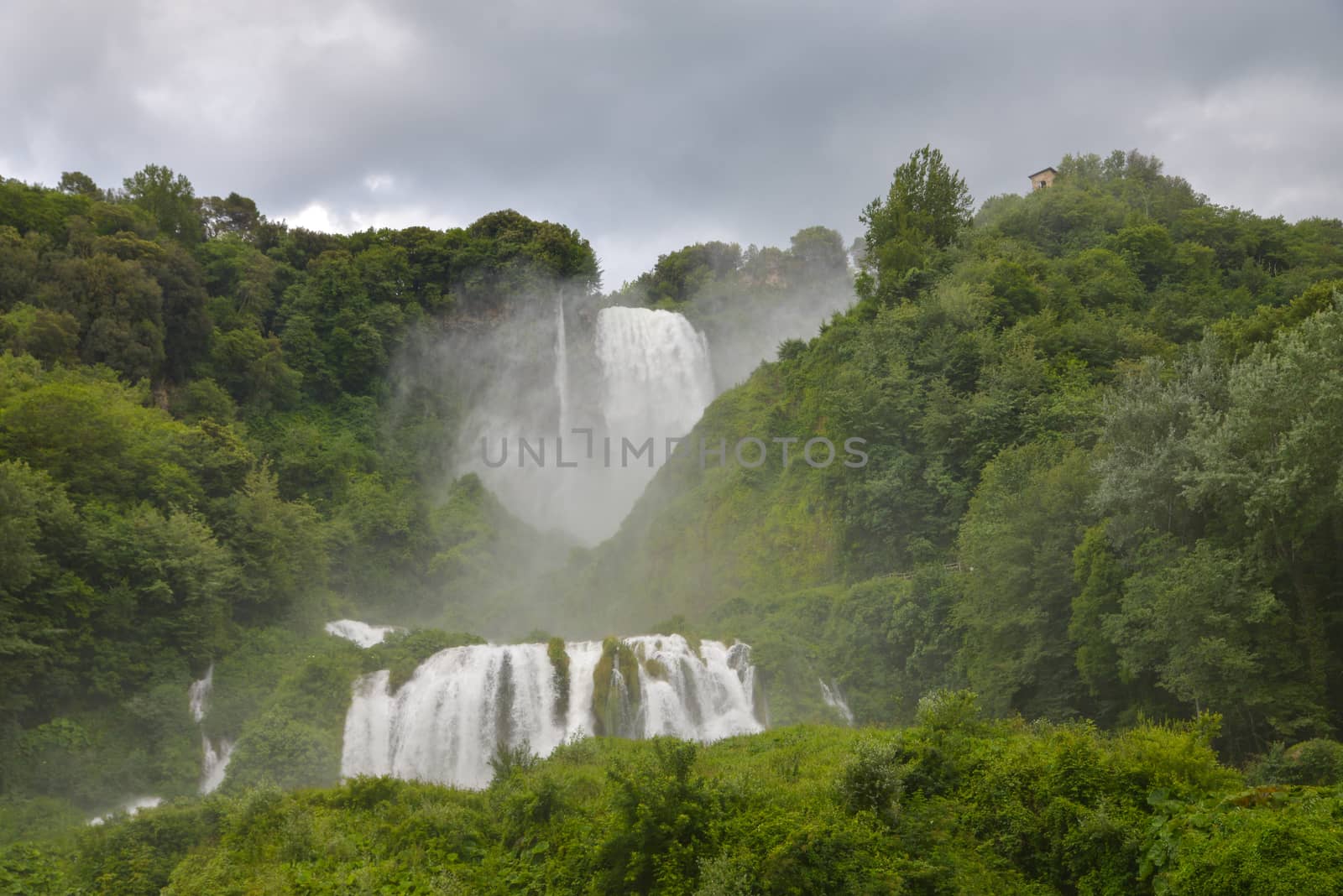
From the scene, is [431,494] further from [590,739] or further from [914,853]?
[914,853]

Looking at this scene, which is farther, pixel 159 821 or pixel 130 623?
pixel 130 623

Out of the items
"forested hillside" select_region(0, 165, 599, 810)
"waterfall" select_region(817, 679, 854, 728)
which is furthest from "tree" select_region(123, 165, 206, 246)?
"waterfall" select_region(817, 679, 854, 728)

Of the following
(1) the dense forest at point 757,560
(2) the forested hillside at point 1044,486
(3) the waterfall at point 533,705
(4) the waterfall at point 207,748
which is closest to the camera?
(1) the dense forest at point 757,560

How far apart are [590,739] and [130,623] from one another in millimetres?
18383

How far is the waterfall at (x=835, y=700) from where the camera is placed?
1070 inches

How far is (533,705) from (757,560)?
1264 cm

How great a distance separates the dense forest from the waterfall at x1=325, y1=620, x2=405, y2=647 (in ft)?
6.06

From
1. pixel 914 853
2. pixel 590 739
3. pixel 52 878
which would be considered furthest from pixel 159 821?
pixel 914 853

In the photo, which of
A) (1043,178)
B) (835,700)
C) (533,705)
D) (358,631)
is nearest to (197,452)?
(358,631)

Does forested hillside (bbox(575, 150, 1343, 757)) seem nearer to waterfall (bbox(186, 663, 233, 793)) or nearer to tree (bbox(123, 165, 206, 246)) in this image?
waterfall (bbox(186, 663, 233, 793))

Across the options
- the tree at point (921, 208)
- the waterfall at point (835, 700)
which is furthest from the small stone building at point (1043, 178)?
the waterfall at point (835, 700)

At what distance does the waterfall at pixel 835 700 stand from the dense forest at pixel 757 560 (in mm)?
187

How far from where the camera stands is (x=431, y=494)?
5712cm

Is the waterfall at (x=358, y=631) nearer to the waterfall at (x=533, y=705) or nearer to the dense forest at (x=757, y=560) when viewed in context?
the dense forest at (x=757, y=560)
